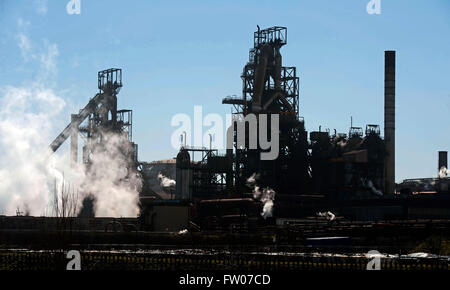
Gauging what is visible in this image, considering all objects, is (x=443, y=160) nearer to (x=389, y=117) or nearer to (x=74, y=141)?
(x=389, y=117)

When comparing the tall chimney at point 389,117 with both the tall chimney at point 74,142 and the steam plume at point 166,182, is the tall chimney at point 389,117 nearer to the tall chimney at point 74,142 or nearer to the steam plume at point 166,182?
the tall chimney at point 74,142

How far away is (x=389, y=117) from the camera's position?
99062 mm

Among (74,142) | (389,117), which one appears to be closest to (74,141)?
(74,142)

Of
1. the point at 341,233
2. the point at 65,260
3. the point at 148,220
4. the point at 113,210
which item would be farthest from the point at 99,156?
the point at 65,260

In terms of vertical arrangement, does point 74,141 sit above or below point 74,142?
above

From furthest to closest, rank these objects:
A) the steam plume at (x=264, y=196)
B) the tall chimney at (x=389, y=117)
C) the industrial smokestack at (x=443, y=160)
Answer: the industrial smokestack at (x=443, y=160) → the tall chimney at (x=389, y=117) → the steam plume at (x=264, y=196)

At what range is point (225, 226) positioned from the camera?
78562 mm

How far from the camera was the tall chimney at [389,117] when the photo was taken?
322ft

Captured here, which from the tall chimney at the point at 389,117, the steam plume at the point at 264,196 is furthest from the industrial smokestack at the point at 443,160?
the steam plume at the point at 264,196

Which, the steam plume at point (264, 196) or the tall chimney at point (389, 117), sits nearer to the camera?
the steam plume at point (264, 196)

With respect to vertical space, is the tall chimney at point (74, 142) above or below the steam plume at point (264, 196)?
above

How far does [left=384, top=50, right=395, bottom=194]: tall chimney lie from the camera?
98.0 meters

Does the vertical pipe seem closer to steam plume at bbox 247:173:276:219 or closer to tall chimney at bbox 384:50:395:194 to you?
steam plume at bbox 247:173:276:219
